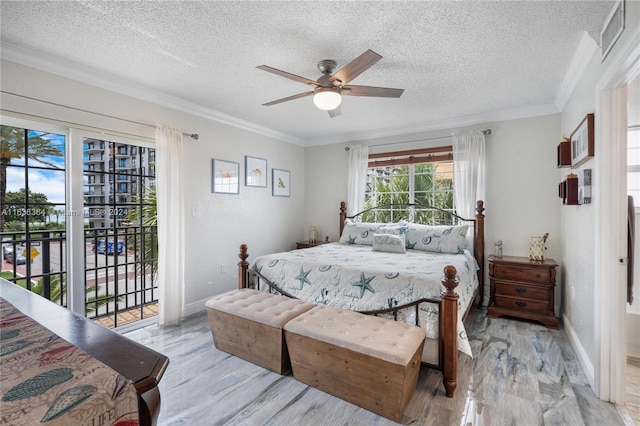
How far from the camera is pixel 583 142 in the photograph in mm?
2389

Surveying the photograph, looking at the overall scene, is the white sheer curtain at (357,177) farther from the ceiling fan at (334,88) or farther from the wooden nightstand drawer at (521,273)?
the ceiling fan at (334,88)

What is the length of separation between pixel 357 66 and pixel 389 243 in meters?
2.17

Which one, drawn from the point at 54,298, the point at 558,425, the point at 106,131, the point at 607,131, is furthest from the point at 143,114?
the point at 558,425

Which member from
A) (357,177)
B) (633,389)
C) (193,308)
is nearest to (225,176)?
(193,308)

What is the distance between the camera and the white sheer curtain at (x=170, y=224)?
3219mm

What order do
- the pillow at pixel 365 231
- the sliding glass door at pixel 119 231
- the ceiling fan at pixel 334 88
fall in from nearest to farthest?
1. the ceiling fan at pixel 334 88
2. the sliding glass door at pixel 119 231
3. the pillow at pixel 365 231

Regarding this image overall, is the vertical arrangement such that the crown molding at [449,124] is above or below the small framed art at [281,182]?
above

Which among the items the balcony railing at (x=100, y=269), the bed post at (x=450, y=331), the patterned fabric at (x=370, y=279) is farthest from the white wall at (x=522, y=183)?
the balcony railing at (x=100, y=269)

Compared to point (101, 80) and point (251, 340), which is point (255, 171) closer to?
point (101, 80)

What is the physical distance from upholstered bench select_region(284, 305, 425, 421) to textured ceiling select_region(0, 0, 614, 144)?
2030 millimetres

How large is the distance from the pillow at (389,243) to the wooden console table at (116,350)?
124 inches

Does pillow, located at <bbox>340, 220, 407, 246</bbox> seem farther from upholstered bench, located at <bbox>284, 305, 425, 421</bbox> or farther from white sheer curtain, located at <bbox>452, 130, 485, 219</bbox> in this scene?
upholstered bench, located at <bbox>284, 305, 425, 421</bbox>

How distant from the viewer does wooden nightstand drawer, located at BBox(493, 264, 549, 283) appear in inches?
129

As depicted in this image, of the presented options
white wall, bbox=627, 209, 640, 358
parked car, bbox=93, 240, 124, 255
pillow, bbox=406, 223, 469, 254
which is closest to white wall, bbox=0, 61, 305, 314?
parked car, bbox=93, 240, 124, 255
